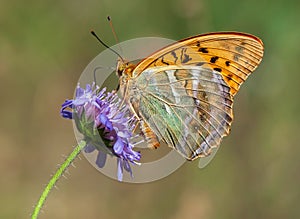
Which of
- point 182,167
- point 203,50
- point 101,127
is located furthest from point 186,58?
point 182,167

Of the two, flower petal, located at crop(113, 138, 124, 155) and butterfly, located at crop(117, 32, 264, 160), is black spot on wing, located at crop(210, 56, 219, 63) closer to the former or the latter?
butterfly, located at crop(117, 32, 264, 160)

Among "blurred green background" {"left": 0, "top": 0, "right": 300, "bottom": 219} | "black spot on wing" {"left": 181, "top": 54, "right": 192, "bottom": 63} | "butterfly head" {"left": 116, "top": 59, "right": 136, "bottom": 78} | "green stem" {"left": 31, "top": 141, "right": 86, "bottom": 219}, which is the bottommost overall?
"blurred green background" {"left": 0, "top": 0, "right": 300, "bottom": 219}

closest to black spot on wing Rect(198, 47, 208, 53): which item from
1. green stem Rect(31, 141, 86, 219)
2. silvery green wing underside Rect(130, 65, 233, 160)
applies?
silvery green wing underside Rect(130, 65, 233, 160)

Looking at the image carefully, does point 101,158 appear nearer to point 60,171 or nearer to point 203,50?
point 60,171

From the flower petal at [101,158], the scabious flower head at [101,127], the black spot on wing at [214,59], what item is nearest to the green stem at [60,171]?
the scabious flower head at [101,127]

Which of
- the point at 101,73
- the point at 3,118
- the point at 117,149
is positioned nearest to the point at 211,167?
the point at 101,73

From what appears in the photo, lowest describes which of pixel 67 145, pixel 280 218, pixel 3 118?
pixel 280 218

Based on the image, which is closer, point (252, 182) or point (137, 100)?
point (137, 100)

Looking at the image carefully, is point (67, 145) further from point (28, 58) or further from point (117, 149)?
point (117, 149)
